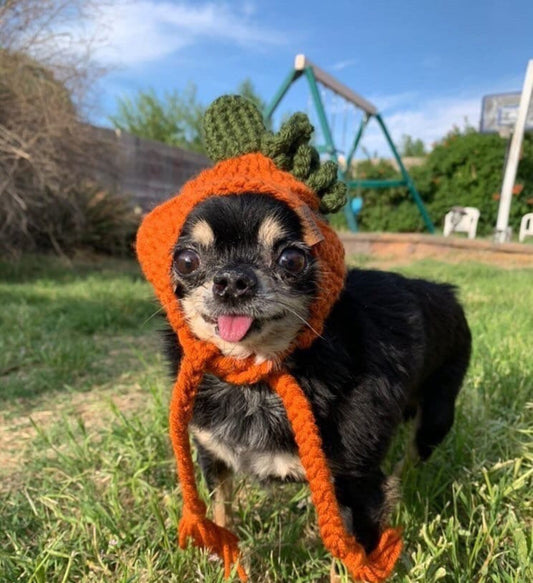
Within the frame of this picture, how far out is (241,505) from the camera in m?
1.81

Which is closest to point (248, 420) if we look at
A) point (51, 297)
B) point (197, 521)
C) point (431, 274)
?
point (197, 521)

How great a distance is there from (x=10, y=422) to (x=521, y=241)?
8.23 meters

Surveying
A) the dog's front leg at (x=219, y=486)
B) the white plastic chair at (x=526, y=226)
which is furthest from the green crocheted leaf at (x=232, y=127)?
the white plastic chair at (x=526, y=226)

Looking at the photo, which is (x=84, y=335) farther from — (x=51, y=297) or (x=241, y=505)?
(x=241, y=505)

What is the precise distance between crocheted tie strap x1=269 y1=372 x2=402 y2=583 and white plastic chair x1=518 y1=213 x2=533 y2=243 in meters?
8.33

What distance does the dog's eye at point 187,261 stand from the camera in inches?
50.1

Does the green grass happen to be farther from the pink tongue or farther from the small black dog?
the pink tongue

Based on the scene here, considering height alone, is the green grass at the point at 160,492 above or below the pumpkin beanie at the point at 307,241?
below

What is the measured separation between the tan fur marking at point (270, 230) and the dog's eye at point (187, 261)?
171 millimetres

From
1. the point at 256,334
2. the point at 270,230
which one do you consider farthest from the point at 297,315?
the point at 270,230

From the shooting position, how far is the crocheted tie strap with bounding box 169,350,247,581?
132 centimetres

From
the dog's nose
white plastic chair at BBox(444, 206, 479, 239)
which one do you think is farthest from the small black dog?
white plastic chair at BBox(444, 206, 479, 239)

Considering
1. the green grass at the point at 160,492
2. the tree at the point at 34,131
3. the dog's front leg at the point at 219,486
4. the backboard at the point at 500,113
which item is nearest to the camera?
the green grass at the point at 160,492

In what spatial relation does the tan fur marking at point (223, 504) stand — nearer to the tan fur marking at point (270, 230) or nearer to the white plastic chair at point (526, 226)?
the tan fur marking at point (270, 230)
